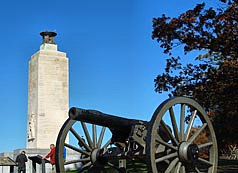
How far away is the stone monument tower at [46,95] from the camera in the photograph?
33531mm

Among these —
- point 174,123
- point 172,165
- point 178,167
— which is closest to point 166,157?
point 172,165

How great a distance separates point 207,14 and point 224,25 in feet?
3.03

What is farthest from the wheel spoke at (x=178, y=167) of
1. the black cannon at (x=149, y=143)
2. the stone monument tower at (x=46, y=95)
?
the stone monument tower at (x=46, y=95)

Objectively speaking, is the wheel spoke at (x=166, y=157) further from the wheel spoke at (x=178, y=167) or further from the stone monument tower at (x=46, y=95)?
the stone monument tower at (x=46, y=95)

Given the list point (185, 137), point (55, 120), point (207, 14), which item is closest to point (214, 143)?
point (185, 137)

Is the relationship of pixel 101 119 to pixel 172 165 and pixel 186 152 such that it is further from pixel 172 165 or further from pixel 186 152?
pixel 186 152

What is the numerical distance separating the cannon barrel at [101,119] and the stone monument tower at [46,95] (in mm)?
24175

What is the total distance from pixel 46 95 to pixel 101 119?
24.7 m

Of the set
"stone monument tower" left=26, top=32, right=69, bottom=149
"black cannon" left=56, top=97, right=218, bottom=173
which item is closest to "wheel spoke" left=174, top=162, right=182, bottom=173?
"black cannon" left=56, top=97, right=218, bottom=173

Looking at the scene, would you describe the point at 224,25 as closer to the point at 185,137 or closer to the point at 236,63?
the point at 236,63

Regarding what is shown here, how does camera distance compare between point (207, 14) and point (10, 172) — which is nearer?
point (207, 14)

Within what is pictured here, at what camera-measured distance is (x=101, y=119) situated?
367 inches

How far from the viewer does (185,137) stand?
31.3 ft

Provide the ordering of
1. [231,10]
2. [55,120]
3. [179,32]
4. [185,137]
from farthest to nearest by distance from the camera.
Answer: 1. [55,120]
2. [179,32]
3. [231,10]
4. [185,137]
